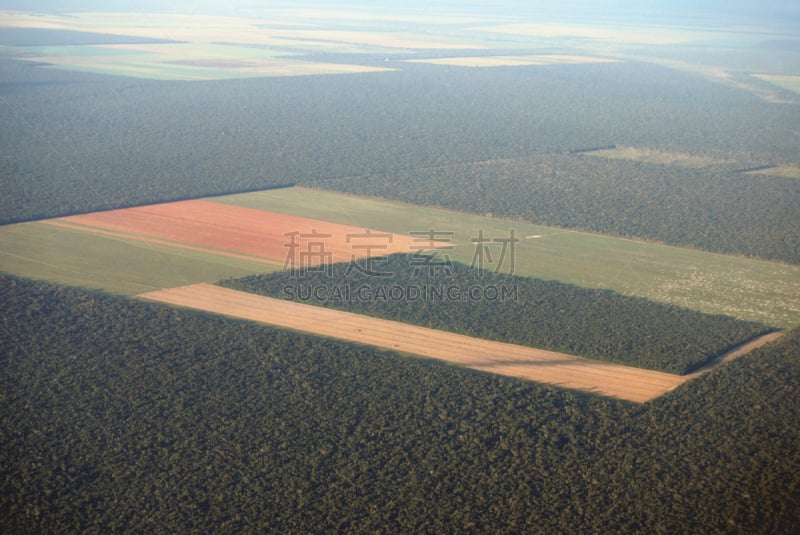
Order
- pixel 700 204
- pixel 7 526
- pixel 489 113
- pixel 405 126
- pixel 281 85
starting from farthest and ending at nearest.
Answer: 1. pixel 281 85
2. pixel 489 113
3. pixel 405 126
4. pixel 700 204
5. pixel 7 526

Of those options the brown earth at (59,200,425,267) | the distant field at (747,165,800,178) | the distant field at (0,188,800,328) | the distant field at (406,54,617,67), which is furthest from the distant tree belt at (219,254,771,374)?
the distant field at (406,54,617,67)

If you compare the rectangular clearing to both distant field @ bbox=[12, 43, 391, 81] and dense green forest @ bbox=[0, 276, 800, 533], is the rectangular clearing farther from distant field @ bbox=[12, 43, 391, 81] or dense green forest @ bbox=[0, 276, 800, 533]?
distant field @ bbox=[12, 43, 391, 81]

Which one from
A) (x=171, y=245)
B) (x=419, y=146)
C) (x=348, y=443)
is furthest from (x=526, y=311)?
(x=419, y=146)

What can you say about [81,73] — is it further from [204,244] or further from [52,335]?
[52,335]

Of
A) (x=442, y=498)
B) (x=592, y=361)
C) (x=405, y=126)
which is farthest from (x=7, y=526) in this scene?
(x=405, y=126)

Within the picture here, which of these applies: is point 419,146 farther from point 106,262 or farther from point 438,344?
point 438,344
